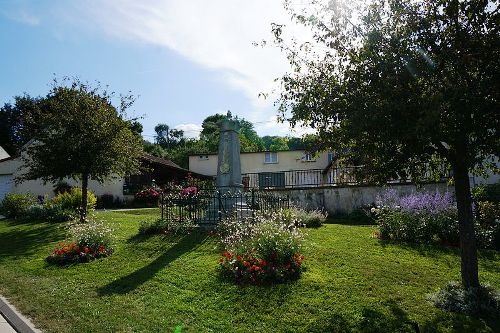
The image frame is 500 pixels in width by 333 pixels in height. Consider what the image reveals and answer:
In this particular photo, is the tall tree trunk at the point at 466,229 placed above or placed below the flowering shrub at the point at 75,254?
above

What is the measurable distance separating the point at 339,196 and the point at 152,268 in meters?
11.4

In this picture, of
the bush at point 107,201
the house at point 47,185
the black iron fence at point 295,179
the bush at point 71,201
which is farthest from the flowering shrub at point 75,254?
the bush at point 107,201

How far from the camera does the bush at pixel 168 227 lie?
1192 cm

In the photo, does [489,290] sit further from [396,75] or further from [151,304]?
[151,304]

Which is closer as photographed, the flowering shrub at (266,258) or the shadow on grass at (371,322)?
the shadow on grass at (371,322)

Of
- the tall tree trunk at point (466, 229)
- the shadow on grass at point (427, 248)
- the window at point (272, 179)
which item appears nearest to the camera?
the tall tree trunk at point (466, 229)

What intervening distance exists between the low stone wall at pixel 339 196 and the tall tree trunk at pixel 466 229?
430 inches

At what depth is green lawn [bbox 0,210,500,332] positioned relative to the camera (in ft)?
18.2

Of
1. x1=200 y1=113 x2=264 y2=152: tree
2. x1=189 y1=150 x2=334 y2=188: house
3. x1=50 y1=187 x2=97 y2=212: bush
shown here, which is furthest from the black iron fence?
x1=200 y1=113 x2=264 y2=152: tree

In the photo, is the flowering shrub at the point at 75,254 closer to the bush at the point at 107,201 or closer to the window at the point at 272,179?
the window at the point at 272,179

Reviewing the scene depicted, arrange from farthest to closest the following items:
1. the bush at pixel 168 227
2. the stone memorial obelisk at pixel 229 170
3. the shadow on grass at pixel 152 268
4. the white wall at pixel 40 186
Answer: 1. the white wall at pixel 40 186
2. the stone memorial obelisk at pixel 229 170
3. the bush at pixel 168 227
4. the shadow on grass at pixel 152 268

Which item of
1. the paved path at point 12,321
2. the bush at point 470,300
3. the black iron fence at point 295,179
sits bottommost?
the paved path at point 12,321

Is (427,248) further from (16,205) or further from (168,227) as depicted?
(16,205)

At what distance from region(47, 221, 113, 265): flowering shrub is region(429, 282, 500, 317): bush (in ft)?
24.7
